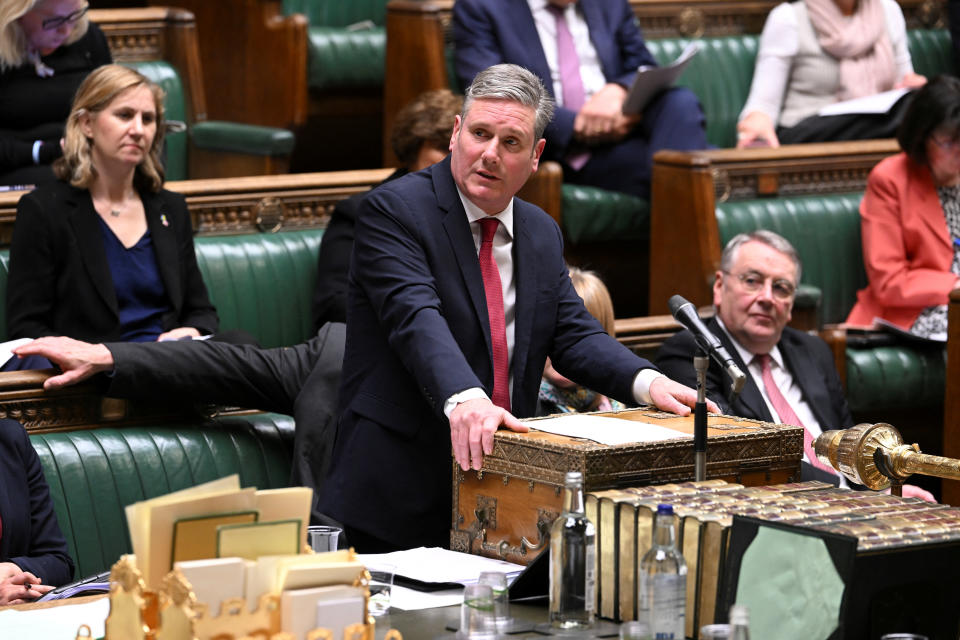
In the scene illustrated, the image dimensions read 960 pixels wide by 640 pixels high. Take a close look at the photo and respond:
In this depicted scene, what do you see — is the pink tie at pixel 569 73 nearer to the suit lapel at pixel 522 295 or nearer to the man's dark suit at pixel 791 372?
the man's dark suit at pixel 791 372

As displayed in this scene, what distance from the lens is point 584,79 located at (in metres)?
4.41

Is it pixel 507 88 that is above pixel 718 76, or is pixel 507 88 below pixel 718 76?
below

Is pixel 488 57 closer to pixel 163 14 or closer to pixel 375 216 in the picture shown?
pixel 163 14

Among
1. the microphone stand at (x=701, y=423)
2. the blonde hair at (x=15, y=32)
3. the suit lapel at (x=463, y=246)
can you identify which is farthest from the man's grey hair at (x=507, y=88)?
the blonde hair at (x=15, y=32)

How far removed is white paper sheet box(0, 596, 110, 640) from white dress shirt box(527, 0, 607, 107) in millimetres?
2693

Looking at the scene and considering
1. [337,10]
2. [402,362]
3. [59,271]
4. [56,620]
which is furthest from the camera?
[337,10]

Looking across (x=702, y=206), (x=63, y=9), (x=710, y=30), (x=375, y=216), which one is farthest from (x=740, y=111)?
(x=375, y=216)

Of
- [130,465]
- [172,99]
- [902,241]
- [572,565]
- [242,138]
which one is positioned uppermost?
[172,99]

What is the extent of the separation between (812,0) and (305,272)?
1.94 metres

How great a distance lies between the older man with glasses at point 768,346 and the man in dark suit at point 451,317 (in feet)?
2.88

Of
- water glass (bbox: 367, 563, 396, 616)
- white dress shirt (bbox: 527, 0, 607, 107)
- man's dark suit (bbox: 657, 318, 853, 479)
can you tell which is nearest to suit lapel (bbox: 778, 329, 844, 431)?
man's dark suit (bbox: 657, 318, 853, 479)

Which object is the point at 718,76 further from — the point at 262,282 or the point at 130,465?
the point at 130,465

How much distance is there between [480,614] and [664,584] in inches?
8.4

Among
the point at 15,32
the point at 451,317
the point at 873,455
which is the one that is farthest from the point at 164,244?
the point at 873,455
